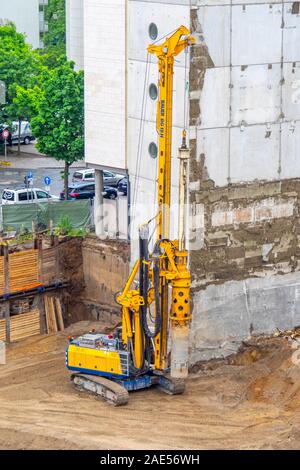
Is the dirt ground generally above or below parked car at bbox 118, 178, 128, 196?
below

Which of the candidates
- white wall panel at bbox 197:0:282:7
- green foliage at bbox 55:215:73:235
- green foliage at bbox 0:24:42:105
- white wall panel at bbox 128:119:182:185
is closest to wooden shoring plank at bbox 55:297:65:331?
green foliage at bbox 55:215:73:235

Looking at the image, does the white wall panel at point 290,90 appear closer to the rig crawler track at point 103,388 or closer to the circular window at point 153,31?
the circular window at point 153,31

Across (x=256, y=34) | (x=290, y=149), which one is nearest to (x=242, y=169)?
(x=290, y=149)

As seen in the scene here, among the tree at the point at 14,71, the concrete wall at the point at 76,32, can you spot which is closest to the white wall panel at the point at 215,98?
the tree at the point at 14,71

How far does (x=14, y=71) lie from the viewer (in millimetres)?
79562

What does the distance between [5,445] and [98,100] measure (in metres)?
16.1

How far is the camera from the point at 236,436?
4247cm

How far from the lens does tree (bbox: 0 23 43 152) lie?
3108 inches

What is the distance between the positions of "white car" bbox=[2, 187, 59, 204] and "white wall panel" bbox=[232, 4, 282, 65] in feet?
59.7

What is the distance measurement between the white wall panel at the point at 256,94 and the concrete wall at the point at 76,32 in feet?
106

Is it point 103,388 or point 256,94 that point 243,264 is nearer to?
point 256,94

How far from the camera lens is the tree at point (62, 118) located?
217 feet

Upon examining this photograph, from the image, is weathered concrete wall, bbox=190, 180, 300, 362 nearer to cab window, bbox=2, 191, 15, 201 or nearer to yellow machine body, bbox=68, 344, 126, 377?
yellow machine body, bbox=68, 344, 126, 377

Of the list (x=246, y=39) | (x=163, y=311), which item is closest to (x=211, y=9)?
(x=246, y=39)
